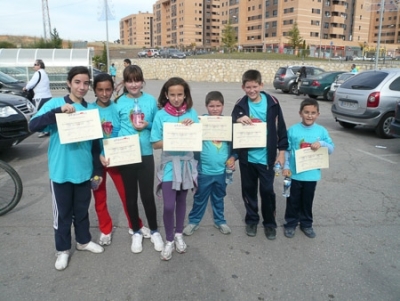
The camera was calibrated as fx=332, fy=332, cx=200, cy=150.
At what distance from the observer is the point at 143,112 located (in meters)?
3.08

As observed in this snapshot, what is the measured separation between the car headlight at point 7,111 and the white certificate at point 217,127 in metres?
4.57

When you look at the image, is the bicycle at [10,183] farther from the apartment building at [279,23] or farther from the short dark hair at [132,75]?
the apartment building at [279,23]

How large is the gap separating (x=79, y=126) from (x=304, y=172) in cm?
226

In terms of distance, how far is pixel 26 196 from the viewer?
465 cm

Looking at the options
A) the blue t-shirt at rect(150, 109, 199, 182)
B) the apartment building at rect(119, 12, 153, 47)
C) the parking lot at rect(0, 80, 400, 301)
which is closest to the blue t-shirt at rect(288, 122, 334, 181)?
the parking lot at rect(0, 80, 400, 301)

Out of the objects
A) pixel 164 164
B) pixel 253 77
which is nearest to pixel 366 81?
pixel 253 77

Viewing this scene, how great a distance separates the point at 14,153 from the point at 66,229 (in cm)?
486

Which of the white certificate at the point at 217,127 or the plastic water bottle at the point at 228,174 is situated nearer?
the white certificate at the point at 217,127

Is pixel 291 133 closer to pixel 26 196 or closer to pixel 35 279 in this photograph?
pixel 35 279

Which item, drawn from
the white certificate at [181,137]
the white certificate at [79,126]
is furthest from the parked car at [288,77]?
the white certificate at [79,126]

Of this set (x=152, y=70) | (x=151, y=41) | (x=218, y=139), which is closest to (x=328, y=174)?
(x=218, y=139)

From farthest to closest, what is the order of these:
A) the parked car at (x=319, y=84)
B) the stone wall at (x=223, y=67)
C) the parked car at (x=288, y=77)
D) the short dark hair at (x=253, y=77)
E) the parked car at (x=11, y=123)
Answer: the stone wall at (x=223, y=67) < the parked car at (x=288, y=77) < the parked car at (x=319, y=84) < the parked car at (x=11, y=123) < the short dark hair at (x=253, y=77)

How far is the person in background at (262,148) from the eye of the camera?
10.7 feet

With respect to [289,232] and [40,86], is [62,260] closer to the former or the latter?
Result: [289,232]
